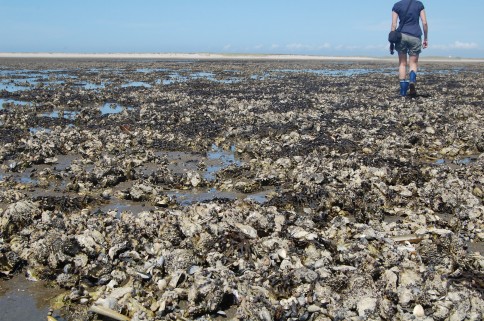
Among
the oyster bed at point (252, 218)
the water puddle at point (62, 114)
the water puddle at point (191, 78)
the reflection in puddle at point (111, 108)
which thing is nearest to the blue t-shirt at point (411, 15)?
the oyster bed at point (252, 218)

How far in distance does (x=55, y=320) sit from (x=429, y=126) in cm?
901

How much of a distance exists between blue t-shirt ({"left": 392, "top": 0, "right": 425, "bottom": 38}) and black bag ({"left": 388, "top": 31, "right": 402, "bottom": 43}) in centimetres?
33

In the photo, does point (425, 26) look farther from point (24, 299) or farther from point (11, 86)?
point (11, 86)

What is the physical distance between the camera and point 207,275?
3.75m

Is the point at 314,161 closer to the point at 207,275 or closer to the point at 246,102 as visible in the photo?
the point at 207,275

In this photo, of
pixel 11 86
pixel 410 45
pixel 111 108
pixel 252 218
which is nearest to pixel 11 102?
pixel 111 108

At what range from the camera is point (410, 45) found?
13578mm

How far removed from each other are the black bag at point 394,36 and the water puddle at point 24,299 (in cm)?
1250

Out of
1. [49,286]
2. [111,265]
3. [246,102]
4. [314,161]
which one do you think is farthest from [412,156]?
[246,102]

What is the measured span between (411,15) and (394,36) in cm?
88

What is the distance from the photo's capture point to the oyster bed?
3557 mm

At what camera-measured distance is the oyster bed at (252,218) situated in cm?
356

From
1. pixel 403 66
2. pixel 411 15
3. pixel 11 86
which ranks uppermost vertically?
pixel 411 15

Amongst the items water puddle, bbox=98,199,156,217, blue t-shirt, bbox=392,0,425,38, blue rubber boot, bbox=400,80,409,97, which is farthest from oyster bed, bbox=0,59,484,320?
blue rubber boot, bbox=400,80,409,97
